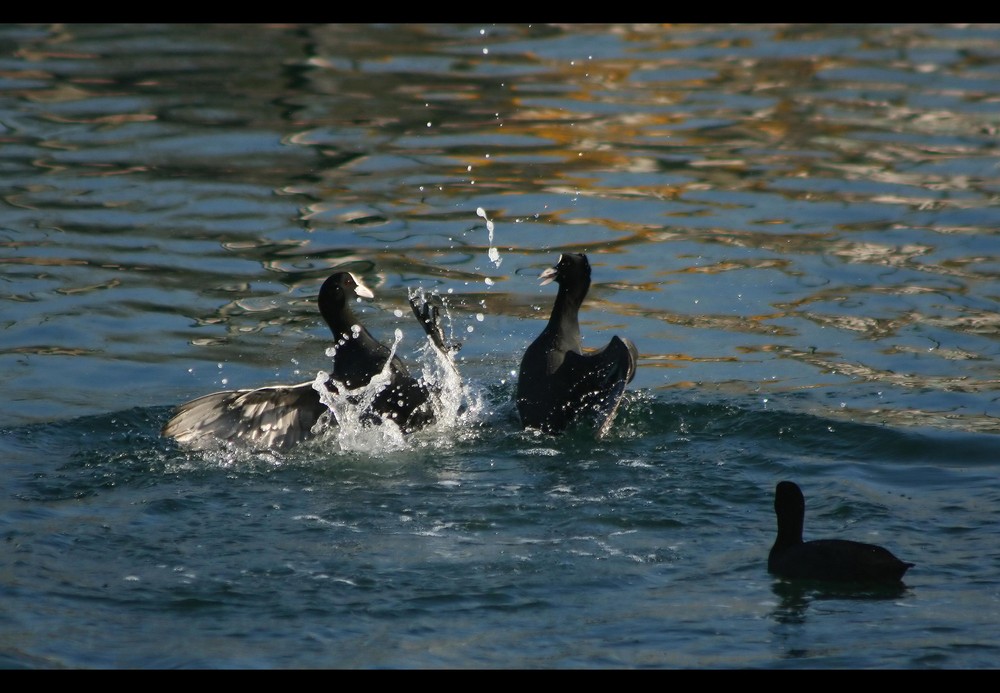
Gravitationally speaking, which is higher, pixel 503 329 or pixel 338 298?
pixel 338 298

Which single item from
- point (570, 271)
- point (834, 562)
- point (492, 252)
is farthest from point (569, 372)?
point (492, 252)

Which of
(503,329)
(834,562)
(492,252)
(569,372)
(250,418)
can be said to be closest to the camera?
(834,562)

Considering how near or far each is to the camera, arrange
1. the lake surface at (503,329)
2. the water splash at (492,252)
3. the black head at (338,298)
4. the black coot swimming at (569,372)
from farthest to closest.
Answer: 1. the water splash at (492,252)
2. the black head at (338,298)
3. the black coot swimming at (569,372)
4. the lake surface at (503,329)

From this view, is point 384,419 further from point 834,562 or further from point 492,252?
point 492,252

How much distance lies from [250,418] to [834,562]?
317cm

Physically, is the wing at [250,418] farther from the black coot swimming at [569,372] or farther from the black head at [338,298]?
the black coot swimming at [569,372]

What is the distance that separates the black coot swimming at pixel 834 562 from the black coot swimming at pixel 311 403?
2.48 metres

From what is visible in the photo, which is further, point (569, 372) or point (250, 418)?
point (569, 372)

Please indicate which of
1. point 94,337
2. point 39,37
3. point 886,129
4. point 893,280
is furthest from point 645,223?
point 39,37

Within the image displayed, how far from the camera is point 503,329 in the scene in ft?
31.2

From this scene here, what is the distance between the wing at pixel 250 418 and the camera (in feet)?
24.3

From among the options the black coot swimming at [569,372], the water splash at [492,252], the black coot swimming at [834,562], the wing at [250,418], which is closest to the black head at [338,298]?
the wing at [250,418]

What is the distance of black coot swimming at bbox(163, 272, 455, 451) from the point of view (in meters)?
7.43

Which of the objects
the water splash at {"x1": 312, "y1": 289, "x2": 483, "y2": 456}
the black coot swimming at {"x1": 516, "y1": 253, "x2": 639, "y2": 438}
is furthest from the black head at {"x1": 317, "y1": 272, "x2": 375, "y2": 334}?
the black coot swimming at {"x1": 516, "y1": 253, "x2": 639, "y2": 438}
